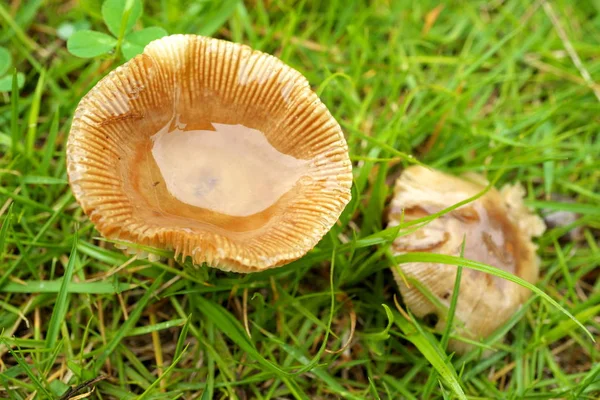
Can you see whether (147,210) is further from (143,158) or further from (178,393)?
(178,393)

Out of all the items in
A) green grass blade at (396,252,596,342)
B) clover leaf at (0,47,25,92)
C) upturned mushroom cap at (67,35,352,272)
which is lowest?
green grass blade at (396,252,596,342)

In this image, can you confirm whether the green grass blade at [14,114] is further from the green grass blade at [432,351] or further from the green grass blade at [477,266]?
the green grass blade at [432,351]

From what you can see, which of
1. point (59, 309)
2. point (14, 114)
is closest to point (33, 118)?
point (14, 114)

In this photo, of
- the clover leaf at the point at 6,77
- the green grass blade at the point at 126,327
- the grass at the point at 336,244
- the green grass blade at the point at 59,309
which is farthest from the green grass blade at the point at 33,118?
the green grass blade at the point at 126,327

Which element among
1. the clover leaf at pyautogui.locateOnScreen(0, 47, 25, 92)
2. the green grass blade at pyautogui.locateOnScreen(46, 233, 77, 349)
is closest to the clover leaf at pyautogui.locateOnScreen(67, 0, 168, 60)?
the clover leaf at pyautogui.locateOnScreen(0, 47, 25, 92)

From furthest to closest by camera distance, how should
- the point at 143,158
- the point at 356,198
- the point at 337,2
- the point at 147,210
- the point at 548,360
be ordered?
the point at 337,2, the point at 548,360, the point at 356,198, the point at 143,158, the point at 147,210

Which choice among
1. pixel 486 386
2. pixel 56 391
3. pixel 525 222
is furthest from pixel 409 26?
pixel 56 391

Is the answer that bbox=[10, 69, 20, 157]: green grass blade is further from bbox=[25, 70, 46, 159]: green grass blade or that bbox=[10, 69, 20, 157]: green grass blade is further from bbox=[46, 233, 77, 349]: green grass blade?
bbox=[46, 233, 77, 349]: green grass blade
